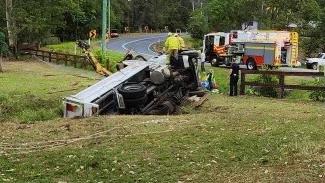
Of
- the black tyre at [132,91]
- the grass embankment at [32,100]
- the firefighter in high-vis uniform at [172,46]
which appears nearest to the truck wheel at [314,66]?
the firefighter in high-vis uniform at [172,46]

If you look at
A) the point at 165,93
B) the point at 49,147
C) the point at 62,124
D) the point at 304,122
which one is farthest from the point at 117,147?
the point at 165,93

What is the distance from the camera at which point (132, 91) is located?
610 inches

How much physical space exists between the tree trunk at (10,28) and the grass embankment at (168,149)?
1356 inches

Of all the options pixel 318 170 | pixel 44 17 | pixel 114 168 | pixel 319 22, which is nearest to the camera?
pixel 318 170

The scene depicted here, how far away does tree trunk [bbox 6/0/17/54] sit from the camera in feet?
150

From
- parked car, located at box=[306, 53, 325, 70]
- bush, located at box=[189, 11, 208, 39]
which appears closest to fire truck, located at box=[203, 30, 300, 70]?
parked car, located at box=[306, 53, 325, 70]

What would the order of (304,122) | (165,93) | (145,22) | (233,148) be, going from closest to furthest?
(233,148) < (304,122) < (165,93) < (145,22)

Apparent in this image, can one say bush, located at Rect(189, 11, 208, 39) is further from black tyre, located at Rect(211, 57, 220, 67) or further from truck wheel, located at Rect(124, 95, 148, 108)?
truck wheel, located at Rect(124, 95, 148, 108)

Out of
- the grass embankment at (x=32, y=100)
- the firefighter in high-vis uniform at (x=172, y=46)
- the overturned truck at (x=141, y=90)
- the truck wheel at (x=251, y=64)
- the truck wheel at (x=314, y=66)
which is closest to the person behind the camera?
the overturned truck at (x=141, y=90)

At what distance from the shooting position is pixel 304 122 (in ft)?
40.0

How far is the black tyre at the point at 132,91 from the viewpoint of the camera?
15414 mm

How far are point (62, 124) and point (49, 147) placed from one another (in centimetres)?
268

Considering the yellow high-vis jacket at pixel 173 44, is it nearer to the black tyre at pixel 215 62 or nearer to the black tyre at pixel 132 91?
the black tyre at pixel 132 91

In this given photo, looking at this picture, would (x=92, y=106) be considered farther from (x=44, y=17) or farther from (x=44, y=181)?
(x=44, y=17)
